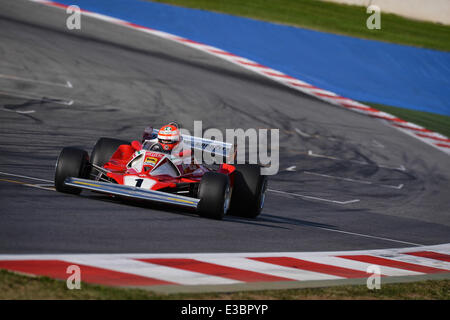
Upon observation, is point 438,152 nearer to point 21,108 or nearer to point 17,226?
point 21,108

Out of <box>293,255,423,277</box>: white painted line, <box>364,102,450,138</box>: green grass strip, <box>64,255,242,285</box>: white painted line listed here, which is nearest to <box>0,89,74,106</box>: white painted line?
<box>364,102,450,138</box>: green grass strip

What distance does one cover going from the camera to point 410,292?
766 cm

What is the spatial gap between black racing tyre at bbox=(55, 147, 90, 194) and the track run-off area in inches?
7.3

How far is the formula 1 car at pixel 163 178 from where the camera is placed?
934 cm

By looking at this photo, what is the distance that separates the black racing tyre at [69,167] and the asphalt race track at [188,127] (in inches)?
9.4

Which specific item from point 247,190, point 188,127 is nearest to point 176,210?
point 247,190

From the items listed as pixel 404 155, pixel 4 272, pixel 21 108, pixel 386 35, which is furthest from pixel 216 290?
pixel 386 35

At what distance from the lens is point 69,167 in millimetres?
9680

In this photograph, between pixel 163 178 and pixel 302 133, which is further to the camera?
pixel 302 133

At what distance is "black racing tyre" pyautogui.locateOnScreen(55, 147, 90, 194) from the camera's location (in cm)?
968

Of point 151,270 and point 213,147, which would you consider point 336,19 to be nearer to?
point 213,147

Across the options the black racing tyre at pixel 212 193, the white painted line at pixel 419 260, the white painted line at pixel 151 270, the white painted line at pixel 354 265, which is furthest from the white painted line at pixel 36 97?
the white painted line at pixel 151 270

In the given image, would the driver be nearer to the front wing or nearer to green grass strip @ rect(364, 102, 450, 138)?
the front wing

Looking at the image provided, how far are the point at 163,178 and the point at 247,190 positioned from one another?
1.34 m
